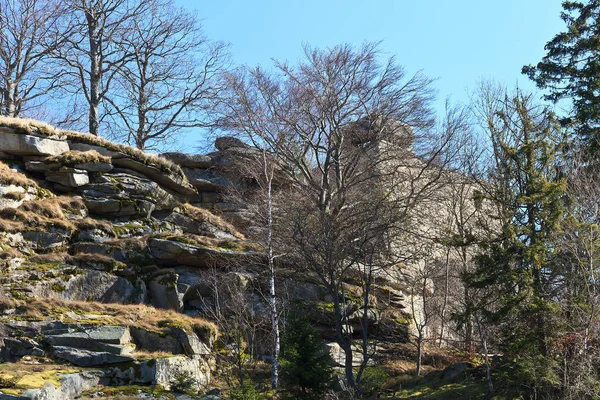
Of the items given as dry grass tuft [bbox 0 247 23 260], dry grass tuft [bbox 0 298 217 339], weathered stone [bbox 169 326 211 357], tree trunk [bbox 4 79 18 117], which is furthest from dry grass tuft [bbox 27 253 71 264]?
tree trunk [bbox 4 79 18 117]

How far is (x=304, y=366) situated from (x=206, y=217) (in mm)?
10676

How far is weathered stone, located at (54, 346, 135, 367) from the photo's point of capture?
13.4m

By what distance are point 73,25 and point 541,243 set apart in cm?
2245

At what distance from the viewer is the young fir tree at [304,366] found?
13453 mm

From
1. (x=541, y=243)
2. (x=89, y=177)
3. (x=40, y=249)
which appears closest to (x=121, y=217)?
→ (x=89, y=177)

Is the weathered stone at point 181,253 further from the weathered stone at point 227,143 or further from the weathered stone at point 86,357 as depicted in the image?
the weathered stone at point 227,143

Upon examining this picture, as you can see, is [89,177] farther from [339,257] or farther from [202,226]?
[339,257]

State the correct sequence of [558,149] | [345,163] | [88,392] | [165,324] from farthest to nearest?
[345,163], [165,324], [558,149], [88,392]

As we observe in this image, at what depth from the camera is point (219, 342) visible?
55.7ft

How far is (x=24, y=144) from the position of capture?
2073 cm

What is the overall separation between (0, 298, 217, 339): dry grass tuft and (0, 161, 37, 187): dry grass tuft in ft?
17.3

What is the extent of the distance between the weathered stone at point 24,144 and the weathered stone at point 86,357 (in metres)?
9.47

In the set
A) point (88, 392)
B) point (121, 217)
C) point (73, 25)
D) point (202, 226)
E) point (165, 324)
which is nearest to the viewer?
point (88, 392)

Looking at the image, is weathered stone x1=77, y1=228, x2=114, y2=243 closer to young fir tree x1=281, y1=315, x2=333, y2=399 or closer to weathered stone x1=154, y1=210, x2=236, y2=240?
weathered stone x1=154, y1=210, x2=236, y2=240
